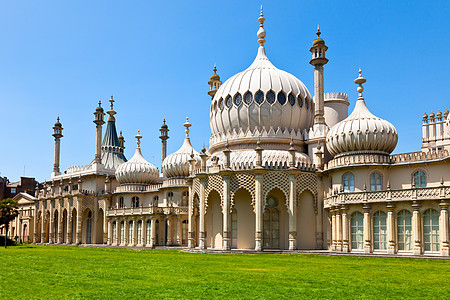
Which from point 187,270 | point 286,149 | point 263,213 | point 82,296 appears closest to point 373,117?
point 286,149

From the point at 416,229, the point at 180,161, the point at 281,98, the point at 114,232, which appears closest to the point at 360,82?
the point at 281,98

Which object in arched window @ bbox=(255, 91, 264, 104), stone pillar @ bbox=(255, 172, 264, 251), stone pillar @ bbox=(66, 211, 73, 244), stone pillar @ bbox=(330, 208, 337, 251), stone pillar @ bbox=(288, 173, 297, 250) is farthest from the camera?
stone pillar @ bbox=(66, 211, 73, 244)

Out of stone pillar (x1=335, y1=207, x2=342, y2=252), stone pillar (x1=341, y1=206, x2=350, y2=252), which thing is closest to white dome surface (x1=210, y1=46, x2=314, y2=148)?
stone pillar (x1=335, y1=207, x2=342, y2=252)

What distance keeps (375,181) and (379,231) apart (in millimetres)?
5770

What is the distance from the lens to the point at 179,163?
57.4 metres

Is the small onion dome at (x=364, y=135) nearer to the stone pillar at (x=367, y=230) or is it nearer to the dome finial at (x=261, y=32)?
the stone pillar at (x=367, y=230)

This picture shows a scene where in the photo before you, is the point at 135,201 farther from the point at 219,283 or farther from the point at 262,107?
the point at 219,283

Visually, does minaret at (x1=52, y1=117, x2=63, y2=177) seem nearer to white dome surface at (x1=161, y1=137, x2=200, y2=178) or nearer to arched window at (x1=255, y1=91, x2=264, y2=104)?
white dome surface at (x1=161, y1=137, x2=200, y2=178)

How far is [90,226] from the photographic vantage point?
218 ft

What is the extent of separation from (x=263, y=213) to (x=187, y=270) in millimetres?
21060

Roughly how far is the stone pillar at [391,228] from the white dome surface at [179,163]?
2711 cm

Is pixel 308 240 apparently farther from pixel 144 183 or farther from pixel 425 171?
pixel 144 183

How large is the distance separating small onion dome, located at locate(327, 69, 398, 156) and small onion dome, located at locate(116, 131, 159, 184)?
28093 mm

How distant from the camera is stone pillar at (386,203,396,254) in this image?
32.9 m
